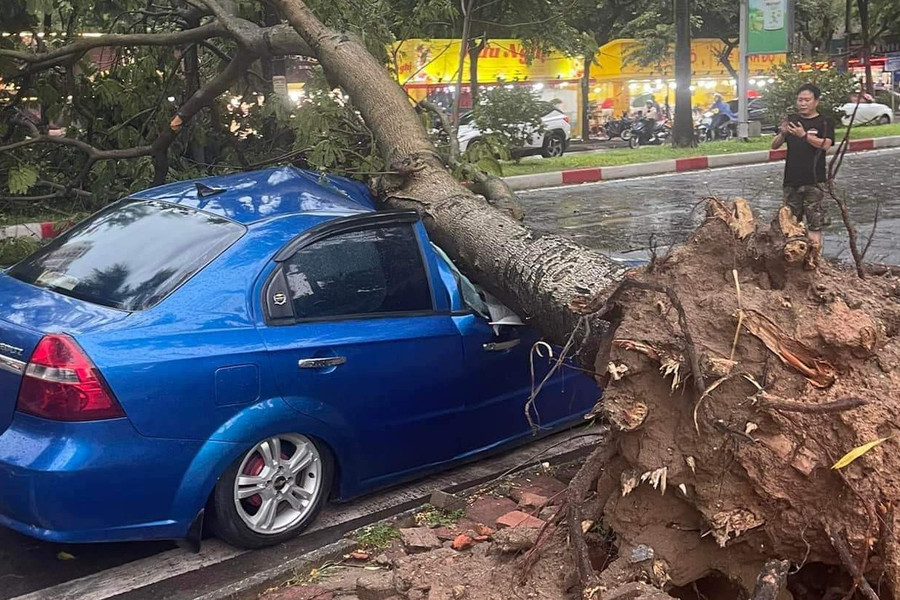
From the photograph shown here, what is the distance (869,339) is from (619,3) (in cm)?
3409

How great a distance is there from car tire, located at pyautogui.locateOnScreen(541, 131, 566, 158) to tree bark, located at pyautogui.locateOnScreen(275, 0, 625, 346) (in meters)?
A: 18.4

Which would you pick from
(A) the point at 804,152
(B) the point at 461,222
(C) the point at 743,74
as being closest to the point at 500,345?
(B) the point at 461,222

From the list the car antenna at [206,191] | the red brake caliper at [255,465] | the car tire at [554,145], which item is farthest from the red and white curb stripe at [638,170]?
the red brake caliper at [255,465]

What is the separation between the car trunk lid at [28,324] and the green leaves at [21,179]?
16.8 feet

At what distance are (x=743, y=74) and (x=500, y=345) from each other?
898 inches

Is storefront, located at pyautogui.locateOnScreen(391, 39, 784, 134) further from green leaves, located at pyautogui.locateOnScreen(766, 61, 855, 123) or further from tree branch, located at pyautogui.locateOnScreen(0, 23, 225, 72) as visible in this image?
tree branch, located at pyautogui.locateOnScreen(0, 23, 225, 72)

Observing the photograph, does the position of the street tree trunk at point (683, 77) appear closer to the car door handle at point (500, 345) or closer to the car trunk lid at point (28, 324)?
the car door handle at point (500, 345)

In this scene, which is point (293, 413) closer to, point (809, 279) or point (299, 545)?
point (299, 545)

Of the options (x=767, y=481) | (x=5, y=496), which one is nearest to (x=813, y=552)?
(x=767, y=481)

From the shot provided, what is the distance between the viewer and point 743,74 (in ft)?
81.9

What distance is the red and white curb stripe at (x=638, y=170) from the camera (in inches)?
690

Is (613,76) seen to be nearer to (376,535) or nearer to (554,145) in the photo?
(554,145)

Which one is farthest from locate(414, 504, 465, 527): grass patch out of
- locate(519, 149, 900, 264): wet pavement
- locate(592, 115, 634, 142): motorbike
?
locate(592, 115, 634, 142): motorbike

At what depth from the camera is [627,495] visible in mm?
2811
